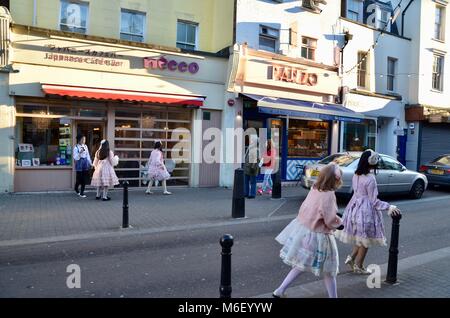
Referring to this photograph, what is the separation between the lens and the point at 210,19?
15.5 meters

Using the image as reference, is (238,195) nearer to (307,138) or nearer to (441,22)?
(307,138)

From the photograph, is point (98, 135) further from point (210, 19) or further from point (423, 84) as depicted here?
point (423, 84)

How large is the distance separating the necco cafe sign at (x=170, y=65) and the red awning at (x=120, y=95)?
0.95m

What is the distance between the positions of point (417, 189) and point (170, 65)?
9.72 metres

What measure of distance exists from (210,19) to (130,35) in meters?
3.42

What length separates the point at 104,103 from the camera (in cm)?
1280

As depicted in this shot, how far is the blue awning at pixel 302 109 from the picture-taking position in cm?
1400

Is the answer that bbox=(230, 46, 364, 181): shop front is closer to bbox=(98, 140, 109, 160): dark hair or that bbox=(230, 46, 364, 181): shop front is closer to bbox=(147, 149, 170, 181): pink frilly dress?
bbox=(147, 149, 170, 181): pink frilly dress

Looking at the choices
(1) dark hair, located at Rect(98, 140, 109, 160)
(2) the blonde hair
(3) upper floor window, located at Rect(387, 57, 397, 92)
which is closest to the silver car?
(1) dark hair, located at Rect(98, 140, 109, 160)

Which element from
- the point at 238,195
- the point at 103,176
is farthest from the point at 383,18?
the point at 103,176

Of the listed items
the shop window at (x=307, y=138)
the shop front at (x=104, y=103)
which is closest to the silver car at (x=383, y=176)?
the shop window at (x=307, y=138)

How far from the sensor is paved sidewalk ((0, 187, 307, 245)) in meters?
7.81
